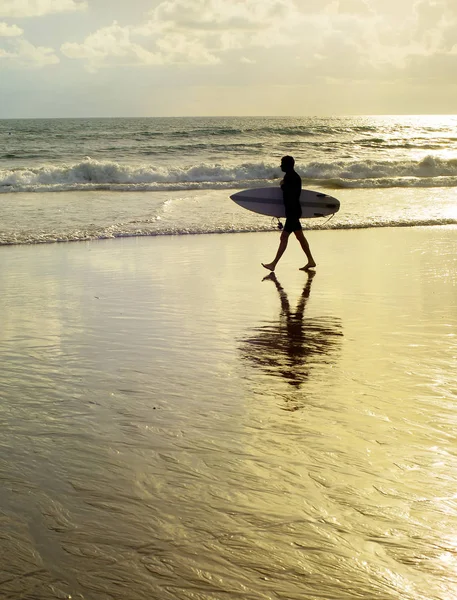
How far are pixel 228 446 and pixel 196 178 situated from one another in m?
26.5

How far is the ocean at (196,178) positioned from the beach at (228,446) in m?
7.51

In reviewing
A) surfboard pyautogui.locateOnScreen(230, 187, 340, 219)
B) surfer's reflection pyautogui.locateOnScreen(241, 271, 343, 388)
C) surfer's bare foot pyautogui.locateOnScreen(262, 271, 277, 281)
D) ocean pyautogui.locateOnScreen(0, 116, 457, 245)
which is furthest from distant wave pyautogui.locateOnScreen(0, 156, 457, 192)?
surfer's reflection pyautogui.locateOnScreen(241, 271, 343, 388)

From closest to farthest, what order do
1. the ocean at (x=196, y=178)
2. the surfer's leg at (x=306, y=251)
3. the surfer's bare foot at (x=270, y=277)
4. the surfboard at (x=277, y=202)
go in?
the surfer's bare foot at (x=270, y=277) < the surfer's leg at (x=306, y=251) < the surfboard at (x=277, y=202) < the ocean at (x=196, y=178)

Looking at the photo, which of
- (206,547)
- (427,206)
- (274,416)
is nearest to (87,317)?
(274,416)

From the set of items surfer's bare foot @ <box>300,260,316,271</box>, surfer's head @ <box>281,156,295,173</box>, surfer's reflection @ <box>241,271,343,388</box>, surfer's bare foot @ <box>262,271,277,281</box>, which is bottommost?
surfer's reflection @ <box>241,271,343,388</box>

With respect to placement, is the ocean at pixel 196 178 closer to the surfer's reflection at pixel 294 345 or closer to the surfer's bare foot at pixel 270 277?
the surfer's bare foot at pixel 270 277

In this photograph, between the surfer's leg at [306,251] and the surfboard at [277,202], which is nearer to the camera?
the surfer's leg at [306,251]

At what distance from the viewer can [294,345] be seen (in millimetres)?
6773

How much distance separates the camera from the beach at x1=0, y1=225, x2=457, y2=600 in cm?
307

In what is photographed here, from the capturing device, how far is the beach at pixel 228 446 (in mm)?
3070

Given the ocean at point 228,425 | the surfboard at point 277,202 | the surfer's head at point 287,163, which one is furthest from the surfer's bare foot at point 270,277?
the surfboard at point 277,202

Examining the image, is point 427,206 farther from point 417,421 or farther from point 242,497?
point 242,497

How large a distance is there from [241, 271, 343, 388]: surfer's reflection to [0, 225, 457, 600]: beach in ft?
0.09

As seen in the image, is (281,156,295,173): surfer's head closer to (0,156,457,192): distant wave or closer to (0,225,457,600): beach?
(0,225,457,600): beach
